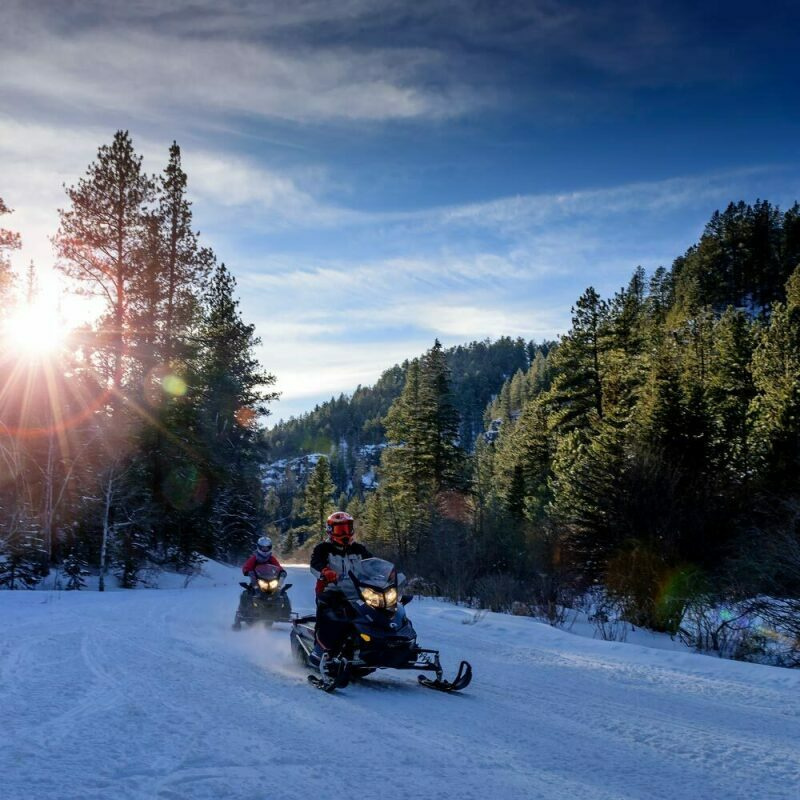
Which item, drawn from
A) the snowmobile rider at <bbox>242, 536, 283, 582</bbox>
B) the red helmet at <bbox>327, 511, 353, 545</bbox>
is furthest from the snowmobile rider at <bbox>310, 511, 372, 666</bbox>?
the snowmobile rider at <bbox>242, 536, 283, 582</bbox>

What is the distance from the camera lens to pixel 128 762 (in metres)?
4.36

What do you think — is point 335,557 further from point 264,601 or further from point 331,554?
point 264,601

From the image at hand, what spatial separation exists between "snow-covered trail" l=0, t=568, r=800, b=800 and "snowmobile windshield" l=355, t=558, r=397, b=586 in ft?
3.82

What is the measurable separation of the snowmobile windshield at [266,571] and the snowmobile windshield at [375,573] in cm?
677

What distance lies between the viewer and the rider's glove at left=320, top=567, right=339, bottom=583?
26.6ft

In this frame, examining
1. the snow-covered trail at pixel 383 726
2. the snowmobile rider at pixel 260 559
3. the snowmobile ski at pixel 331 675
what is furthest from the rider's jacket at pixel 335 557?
the snowmobile rider at pixel 260 559

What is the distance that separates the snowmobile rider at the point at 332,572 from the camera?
7.72 metres

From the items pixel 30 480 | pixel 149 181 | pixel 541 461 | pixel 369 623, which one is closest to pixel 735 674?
pixel 369 623

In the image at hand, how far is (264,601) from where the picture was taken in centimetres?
1350

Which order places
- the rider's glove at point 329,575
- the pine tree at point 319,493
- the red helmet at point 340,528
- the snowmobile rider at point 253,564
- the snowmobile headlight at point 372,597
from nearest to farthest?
the snowmobile headlight at point 372,597, the rider's glove at point 329,575, the red helmet at point 340,528, the snowmobile rider at point 253,564, the pine tree at point 319,493

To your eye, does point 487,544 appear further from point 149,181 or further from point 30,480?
point 149,181

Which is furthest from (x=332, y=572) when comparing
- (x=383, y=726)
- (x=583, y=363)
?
(x=583, y=363)

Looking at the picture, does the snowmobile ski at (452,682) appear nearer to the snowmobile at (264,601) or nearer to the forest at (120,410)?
the snowmobile at (264,601)

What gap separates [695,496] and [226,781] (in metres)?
15.9
